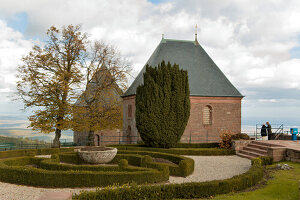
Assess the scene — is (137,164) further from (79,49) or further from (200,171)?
(79,49)

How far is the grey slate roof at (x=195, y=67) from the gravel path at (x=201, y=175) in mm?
11917

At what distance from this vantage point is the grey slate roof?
32281 mm

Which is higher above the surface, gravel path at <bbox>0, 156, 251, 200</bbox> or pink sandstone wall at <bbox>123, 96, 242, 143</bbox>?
pink sandstone wall at <bbox>123, 96, 242, 143</bbox>

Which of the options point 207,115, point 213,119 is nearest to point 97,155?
point 207,115

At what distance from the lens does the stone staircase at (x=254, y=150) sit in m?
20.8

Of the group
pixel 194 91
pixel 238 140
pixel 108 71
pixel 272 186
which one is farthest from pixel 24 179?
pixel 194 91

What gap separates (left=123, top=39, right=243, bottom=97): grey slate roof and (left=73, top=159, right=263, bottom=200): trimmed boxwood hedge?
20.2m

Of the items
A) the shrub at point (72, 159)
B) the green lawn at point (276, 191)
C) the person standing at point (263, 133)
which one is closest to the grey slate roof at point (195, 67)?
the person standing at point (263, 133)

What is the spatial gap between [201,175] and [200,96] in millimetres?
17196

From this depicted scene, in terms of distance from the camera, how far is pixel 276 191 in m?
10.8

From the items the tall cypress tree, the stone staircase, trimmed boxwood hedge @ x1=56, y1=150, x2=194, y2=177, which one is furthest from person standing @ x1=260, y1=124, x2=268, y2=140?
trimmed boxwood hedge @ x1=56, y1=150, x2=194, y2=177

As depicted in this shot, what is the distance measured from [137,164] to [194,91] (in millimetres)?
15942

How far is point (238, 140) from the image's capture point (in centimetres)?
2348

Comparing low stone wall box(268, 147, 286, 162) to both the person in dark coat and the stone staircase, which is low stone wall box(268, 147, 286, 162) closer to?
the stone staircase
